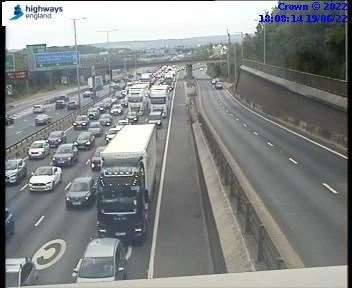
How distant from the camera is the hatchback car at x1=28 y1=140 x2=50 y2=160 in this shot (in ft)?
9.06

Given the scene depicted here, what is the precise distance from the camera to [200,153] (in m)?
4.47

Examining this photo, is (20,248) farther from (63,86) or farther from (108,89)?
(108,89)

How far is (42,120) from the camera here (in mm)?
3010

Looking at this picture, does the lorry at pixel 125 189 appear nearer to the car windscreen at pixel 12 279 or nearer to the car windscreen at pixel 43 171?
the car windscreen at pixel 43 171

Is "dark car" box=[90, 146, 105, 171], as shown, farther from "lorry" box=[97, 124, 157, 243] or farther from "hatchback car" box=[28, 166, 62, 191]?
"hatchback car" box=[28, 166, 62, 191]

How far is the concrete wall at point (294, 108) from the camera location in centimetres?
482

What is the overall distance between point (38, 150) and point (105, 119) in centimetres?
57

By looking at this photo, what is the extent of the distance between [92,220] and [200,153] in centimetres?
171

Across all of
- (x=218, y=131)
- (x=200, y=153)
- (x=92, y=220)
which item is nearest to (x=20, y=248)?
(x=92, y=220)

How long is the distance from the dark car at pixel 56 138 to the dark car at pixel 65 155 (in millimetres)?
28

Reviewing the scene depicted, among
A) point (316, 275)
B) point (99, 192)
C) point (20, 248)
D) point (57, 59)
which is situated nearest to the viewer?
point (316, 275)

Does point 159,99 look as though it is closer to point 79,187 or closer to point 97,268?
point 79,187

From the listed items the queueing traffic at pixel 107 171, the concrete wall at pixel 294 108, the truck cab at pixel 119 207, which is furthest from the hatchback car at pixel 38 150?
the concrete wall at pixel 294 108

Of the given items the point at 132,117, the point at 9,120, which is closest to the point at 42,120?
the point at 132,117
